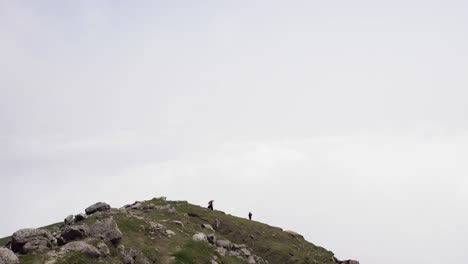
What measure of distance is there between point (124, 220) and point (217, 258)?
16.3 meters

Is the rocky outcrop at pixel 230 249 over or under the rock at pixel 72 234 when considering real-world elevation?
over

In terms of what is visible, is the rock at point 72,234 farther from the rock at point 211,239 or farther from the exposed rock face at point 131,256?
the rock at point 211,239

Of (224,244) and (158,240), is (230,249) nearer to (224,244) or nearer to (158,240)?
(224,244)

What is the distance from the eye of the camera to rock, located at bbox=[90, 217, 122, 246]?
60594 millimetres

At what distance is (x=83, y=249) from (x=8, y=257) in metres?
8.54

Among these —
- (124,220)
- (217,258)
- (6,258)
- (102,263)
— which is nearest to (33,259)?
(6,258)

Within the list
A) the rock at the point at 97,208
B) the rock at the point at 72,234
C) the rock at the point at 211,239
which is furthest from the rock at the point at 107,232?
the rock at the point at 211,239

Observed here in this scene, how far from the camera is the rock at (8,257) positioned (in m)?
50.1

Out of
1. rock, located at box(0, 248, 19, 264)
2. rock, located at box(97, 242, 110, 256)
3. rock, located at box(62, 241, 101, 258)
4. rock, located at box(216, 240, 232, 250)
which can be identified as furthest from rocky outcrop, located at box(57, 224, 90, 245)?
rock, located at box(216, 240, 232, 250)

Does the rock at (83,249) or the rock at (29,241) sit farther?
the rock at (83,249)

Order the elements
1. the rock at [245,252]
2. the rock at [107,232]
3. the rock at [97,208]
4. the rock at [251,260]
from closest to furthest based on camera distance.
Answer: the rock at [107,232] → the rock at [251,260] → the rock at [245,252] → the rock at [97,208]

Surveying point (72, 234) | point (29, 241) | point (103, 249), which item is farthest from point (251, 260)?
point (29, 241)

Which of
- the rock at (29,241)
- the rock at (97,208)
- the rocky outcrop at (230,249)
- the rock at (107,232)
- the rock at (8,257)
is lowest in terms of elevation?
the rock at (8,257)

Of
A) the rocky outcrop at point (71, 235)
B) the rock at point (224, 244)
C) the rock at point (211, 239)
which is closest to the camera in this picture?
the rocky outcrop at point (71, 235)
